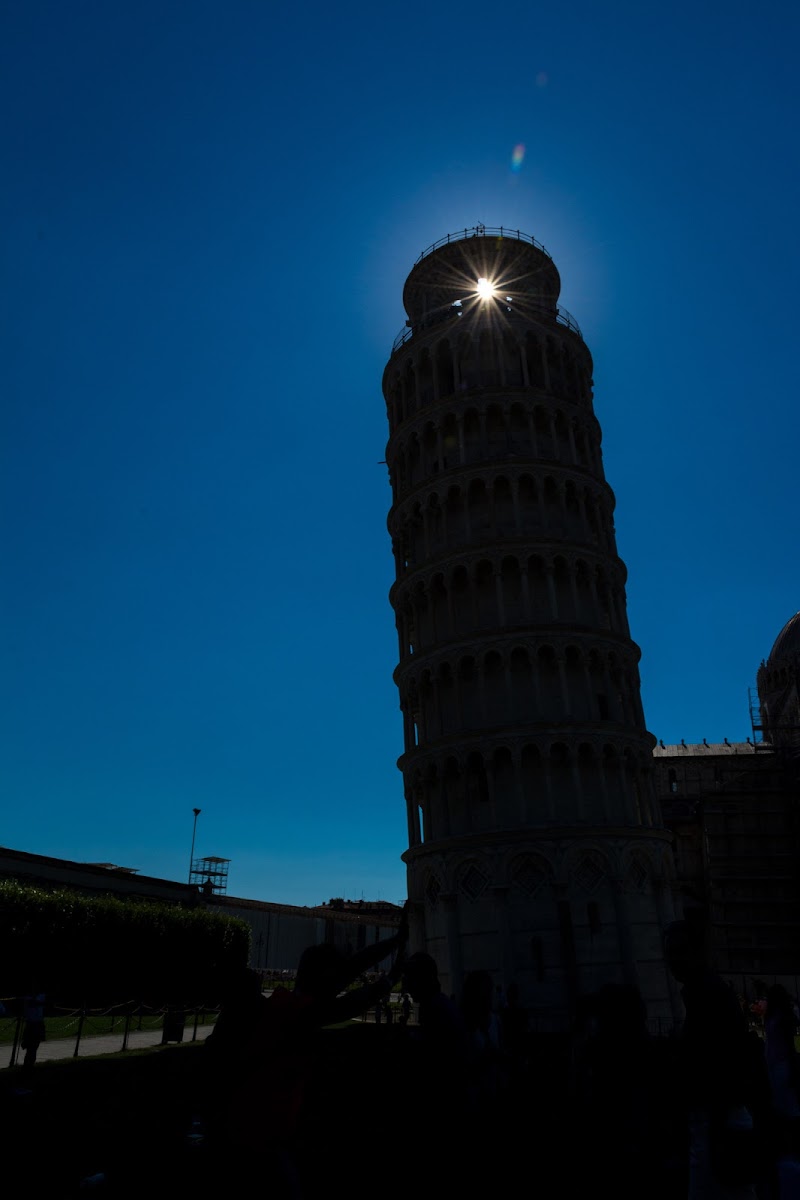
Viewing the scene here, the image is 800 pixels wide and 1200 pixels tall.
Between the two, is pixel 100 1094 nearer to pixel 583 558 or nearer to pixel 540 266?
pixel 583 558

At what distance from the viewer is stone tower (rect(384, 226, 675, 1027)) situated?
118 feet

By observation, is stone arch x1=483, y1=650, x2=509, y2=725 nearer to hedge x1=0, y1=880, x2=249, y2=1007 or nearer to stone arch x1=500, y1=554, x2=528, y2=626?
stone arch x1=500, y1=554, x2=528, y2=626

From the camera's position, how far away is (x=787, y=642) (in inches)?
3204

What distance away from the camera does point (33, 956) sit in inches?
1357

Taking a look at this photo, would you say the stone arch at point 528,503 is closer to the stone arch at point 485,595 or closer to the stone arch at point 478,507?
the stone arch at point 478,507

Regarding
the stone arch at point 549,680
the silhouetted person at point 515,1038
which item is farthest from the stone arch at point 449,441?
the silhouetted person at point 515,1038

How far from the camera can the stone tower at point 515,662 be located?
3606 cm

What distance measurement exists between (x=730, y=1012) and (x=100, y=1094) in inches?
653

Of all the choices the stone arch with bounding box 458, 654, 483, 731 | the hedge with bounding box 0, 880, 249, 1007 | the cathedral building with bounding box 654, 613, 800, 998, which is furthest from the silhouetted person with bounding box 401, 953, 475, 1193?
the cathedral building with bounding box 654, 613, 800, 998

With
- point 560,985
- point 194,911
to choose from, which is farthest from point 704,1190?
point 194,911

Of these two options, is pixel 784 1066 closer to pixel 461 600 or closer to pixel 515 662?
pixel 515 662

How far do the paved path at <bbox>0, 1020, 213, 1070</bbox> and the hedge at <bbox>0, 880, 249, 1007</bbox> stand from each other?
10.4 feet

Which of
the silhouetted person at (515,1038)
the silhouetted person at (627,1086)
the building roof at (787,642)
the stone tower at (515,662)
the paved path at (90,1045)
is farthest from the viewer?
the building roof at (787,642)

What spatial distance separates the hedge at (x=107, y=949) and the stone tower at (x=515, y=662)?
11.8 m
